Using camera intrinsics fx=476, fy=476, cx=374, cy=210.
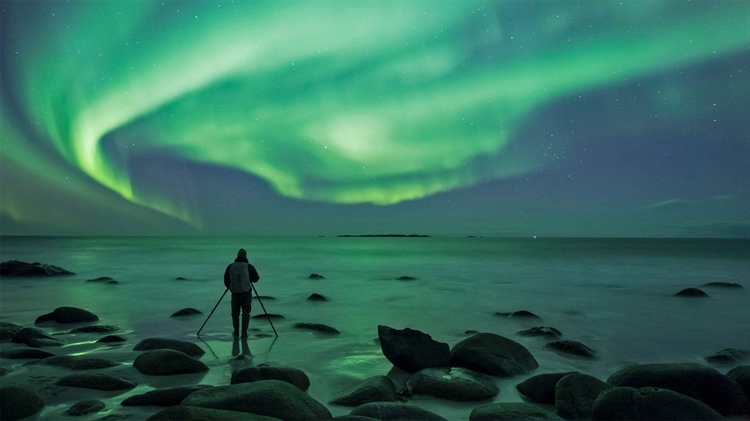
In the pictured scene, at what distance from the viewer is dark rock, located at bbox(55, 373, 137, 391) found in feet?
24.2

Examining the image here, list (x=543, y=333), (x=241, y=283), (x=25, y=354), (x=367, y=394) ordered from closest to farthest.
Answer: (x=367, y=394) → (x=25, y=354) → (x=241, y=283) → (x=543, y=333)

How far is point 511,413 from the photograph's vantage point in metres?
5.99

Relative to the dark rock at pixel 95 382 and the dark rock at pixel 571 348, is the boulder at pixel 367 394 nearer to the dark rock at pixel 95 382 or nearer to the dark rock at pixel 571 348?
the dark rock at pixel 95 382

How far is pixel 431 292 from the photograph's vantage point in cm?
2648

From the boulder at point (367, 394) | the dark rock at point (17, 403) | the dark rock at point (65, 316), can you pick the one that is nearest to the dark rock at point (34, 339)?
the dark rock at point (65, 316)

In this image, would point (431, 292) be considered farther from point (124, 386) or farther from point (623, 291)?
point (124, 386)

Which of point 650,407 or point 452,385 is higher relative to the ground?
point 650,407

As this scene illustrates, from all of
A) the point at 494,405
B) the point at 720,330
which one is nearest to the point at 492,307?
the point at 720,330

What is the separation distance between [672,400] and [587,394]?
1173 mm

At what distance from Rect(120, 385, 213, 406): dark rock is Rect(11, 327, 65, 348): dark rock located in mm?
5840

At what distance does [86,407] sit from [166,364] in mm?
2053

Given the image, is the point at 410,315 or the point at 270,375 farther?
the point at 410,315

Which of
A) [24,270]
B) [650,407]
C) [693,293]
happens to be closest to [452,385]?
[650,407]

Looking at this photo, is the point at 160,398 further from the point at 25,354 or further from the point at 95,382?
the point at 25,354
